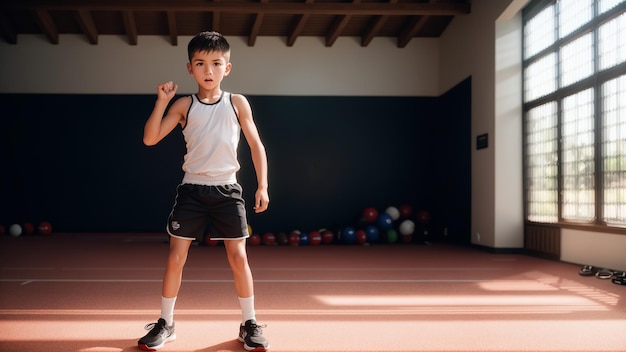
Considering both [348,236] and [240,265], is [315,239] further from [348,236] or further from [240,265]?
[240,265]

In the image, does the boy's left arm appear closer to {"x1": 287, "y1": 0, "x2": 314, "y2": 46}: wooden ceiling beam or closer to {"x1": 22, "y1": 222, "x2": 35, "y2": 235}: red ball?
{"x1": 287, "y1": 0, "x2": 314, "y2": 46}: wooden ceiling beam

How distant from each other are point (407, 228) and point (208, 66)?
6521 millimetres

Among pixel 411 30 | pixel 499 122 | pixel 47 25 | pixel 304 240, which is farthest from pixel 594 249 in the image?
pixel 47 25

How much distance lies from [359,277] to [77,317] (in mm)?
2446

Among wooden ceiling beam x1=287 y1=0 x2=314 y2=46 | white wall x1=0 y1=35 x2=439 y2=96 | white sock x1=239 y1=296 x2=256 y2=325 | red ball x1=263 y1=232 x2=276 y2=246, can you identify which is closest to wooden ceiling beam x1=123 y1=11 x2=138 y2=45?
white wall x1=0 y1=35 x2=439 y2=96

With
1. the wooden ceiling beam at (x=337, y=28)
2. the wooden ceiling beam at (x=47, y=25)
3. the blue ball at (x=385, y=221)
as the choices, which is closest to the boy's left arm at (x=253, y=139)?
the wooden ceiling beam at (x=337, y=28)

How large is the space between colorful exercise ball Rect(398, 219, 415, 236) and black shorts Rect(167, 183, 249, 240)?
6.30 metres

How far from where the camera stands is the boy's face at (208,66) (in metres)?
2.25

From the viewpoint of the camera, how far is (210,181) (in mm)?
2326

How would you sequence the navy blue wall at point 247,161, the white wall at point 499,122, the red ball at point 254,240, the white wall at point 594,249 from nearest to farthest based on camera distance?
the white wall at point 594,249
the white wall at point 499,122
the red ball at point 254,240
the navy blue wall at point 247,161

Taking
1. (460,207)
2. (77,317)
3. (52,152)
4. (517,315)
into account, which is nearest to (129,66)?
(52,152)

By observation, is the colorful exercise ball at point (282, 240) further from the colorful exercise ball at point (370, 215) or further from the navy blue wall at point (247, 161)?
the colorful exercise ball at point (370, 215)

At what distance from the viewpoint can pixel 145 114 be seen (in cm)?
920

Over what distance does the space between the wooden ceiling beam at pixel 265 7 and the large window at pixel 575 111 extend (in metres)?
1.60
